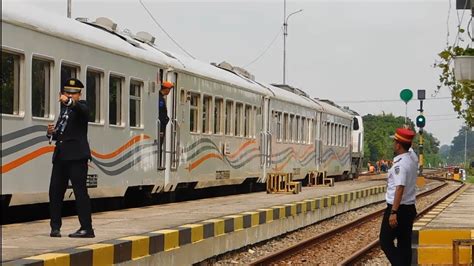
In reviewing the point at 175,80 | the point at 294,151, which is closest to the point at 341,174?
the point at 294,151

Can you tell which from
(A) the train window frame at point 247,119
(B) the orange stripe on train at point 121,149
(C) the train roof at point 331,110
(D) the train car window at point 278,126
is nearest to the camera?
(B) the orange stripe on train at point 121,149

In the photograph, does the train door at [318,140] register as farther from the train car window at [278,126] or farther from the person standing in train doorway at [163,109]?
the person standing in train doorway at [163,109]

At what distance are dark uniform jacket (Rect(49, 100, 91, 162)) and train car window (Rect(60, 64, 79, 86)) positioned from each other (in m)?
3.09

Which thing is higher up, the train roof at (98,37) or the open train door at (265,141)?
the train roof at (98,37)

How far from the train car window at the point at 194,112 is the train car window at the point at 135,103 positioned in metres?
2.72

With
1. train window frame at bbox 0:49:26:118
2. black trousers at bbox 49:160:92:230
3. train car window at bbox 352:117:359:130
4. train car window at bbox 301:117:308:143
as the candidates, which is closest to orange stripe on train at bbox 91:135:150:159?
train window frame at bbox 0:49:26:118

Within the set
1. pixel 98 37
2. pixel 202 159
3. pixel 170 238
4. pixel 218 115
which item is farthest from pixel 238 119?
pixel 170 238

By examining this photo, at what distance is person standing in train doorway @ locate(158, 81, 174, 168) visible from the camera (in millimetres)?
16203

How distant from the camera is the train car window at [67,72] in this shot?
1234 centimetres

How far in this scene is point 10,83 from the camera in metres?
11.1

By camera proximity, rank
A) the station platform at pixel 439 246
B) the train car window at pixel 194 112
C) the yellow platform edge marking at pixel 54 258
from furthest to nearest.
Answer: the train car window at pixel 194 112, the station platform at pixel 439 246, the yellow platform edge marking at pixel 54 258

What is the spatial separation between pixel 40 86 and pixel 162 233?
273cm

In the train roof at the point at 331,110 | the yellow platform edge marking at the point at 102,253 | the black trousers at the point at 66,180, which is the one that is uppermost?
the train roof at the point at 331,110

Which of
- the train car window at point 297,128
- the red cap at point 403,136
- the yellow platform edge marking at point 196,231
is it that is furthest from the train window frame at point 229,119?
the red cap at point 403,136
